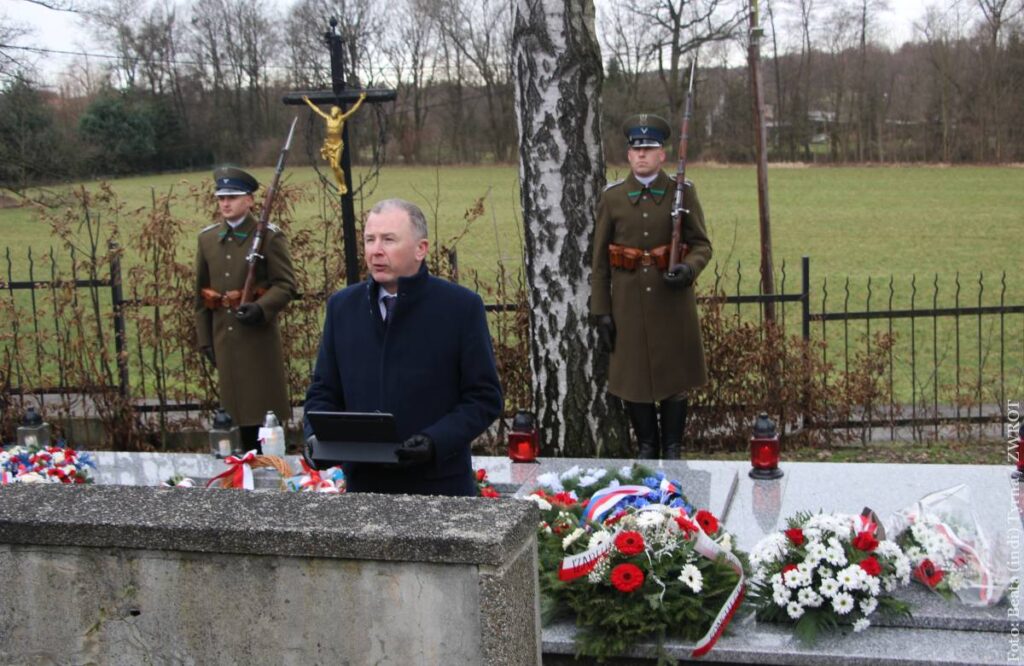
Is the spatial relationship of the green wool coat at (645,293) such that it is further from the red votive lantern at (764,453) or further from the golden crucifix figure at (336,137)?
the golden crucifix figure at (336,137)

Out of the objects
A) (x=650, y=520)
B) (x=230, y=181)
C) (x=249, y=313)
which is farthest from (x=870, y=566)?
(x=230, y=181)

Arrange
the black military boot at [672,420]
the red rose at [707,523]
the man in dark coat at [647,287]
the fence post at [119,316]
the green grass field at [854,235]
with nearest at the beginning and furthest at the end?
the red rose at [707,523], the man in dark coat at [647,287], the black military boot at [672,420], the fence post at [119,316], the green grass field at [854,235]

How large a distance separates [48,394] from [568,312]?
4.12 metres

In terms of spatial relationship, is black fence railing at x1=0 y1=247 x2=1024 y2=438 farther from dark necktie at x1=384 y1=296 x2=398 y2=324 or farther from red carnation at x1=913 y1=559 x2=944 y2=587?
dark necktie at x1=384 y1=296 x2=398 y2=324

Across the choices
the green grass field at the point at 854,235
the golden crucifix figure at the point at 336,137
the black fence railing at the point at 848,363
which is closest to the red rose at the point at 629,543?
the golden crucifix figure at the point at 336,137

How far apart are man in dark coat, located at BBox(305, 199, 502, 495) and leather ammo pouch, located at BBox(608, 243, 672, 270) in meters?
2.68

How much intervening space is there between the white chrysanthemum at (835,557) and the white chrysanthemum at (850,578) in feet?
0.18

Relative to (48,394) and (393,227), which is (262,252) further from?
(393,227)

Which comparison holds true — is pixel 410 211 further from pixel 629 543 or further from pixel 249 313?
pixel 249 313

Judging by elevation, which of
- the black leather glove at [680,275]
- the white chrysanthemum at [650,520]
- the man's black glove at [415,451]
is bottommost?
the white chrysanthemum at [650,520]

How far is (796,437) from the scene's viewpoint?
25.7 feet

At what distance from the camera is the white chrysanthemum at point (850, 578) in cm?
384

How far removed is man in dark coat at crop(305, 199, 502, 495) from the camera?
375cm

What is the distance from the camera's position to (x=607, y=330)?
6512 mm
